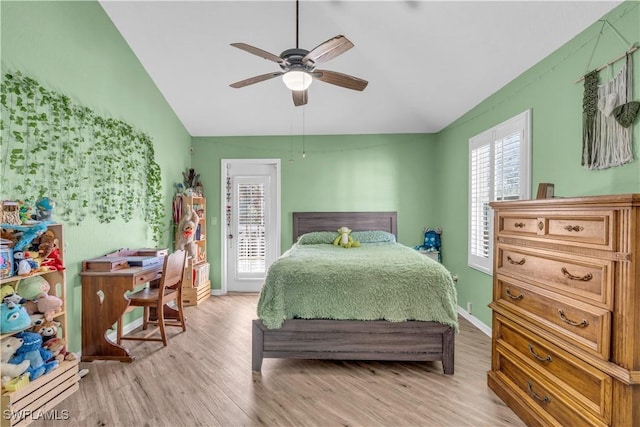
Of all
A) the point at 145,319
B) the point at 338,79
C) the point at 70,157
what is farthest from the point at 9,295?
the point at 338,79

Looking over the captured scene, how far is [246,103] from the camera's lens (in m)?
4.34

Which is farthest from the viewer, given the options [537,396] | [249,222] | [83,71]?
[249,222]

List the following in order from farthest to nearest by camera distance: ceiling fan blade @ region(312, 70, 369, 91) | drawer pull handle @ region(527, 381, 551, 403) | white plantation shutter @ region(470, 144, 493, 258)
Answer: white plantation shutter @ region(470, 144, 493, 258) → ceiling fan blade @ region(312, 70, 369, 91) → drawer pull handle @ region(527, 381, 551, 403)

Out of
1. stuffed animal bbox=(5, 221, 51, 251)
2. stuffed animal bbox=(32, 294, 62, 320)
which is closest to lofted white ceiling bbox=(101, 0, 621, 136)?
stuffed animal bbox=(5, 221, 51, 251)

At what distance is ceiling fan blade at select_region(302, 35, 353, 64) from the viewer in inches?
82.4

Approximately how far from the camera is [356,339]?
2.54 m

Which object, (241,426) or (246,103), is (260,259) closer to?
(246,103)

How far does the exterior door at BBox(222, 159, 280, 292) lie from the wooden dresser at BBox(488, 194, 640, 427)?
11.4 feet

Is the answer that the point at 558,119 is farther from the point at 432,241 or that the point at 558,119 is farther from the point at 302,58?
the point at 432,241

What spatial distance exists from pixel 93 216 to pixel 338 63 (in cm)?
297

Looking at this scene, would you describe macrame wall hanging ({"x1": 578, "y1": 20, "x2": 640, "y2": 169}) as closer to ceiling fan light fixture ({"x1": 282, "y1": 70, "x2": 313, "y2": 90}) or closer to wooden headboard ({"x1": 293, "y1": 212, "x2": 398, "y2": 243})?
ceiling fan light fixture ({"x1": 282, "y1": 70, "x2": 313, "y2": 90})

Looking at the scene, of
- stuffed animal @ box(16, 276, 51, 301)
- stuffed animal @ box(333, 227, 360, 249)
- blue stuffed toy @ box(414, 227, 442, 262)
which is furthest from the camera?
blue stuffed toy @ box(414, 227, 442, 262)

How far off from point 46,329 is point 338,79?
2767 millimetres

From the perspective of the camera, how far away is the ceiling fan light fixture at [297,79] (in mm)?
2256
